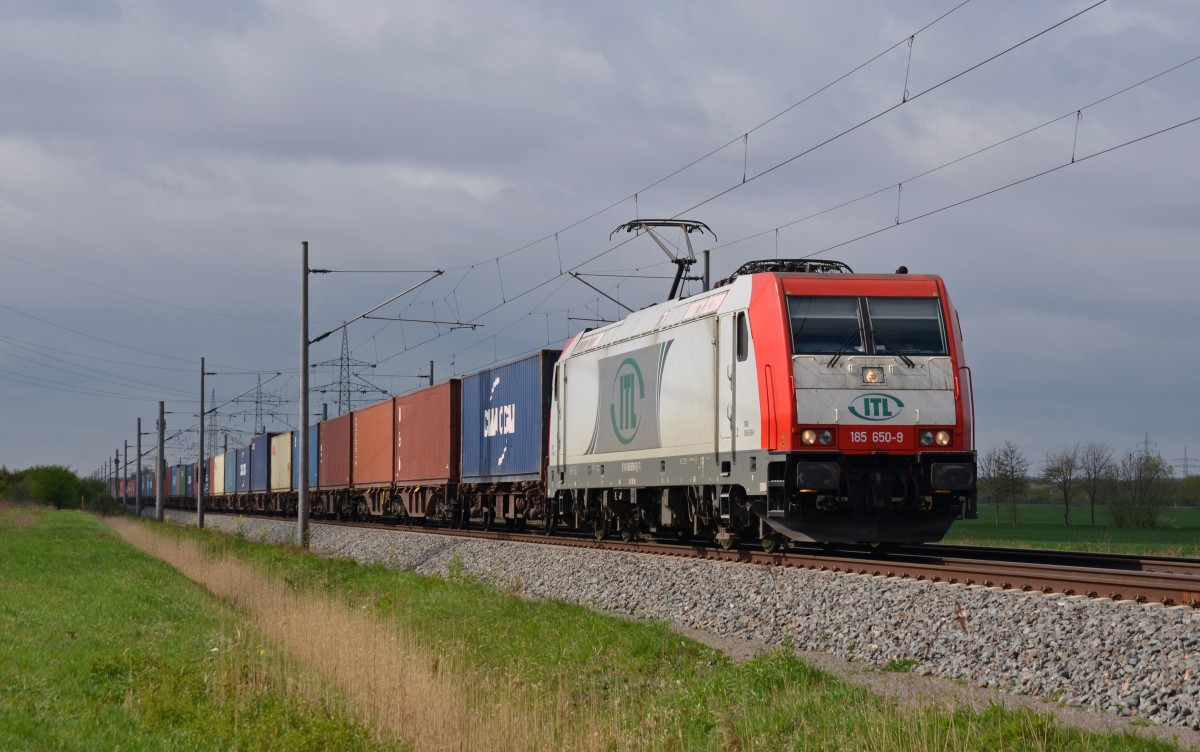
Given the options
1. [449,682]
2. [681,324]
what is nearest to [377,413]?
[681,324]

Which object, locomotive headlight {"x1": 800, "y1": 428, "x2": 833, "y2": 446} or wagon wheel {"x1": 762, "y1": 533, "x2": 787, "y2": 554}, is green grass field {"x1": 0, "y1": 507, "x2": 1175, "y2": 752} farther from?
locomotive headlight {"x1": 800, "y1": 428, "x2": 833, "y2": 446}

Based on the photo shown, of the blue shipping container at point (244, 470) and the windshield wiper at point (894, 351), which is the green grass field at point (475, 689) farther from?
the blue shipping container at point (244, 470)

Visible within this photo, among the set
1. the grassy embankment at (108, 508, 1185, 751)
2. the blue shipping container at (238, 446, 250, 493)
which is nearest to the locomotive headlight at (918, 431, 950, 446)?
the grassy embankment at (108, 508, 1185, 751)

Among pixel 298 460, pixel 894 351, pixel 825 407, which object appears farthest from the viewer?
pixel 298 460

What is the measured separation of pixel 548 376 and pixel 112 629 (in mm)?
11302

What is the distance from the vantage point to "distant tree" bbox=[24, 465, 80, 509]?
106 metres

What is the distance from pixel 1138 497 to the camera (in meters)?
53.6

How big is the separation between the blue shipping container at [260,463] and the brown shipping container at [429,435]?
19426 millimetres

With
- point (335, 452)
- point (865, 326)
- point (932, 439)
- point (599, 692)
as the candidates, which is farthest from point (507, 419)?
point (335, 452)

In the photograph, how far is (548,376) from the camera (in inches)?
993

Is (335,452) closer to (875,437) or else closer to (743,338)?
(743,338)

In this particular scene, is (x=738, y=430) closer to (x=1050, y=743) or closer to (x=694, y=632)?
(x=694, y=632)

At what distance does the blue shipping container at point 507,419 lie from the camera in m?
25.1

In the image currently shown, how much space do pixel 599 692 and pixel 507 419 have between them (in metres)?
15.8
